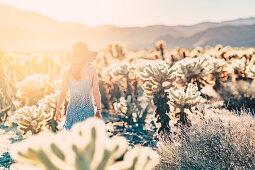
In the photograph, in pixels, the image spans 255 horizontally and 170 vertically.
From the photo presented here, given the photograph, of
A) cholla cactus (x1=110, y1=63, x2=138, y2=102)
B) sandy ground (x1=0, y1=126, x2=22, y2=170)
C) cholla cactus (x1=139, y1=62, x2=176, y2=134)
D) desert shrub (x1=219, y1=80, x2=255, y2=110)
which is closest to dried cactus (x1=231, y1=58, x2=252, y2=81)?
desert shrub (x1=219, y1=80, x2=255, y2=110)

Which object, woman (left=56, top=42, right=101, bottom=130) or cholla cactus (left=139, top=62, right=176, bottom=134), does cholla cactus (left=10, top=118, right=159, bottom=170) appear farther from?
cholla cactus (left=139, top=62, right=176, bottom=134)

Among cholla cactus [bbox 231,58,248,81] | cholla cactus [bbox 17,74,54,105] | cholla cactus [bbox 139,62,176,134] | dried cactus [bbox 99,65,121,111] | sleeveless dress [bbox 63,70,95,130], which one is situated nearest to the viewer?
sleeveless dress [bbox 63,70,95,130]

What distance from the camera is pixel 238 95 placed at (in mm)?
7980

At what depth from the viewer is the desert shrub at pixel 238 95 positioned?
24.8 feet

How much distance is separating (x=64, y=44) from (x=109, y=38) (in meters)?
24.6

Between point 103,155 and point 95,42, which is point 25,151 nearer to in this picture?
point 103,155

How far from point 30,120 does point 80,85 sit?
72.9 inches

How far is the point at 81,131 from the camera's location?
1312mm

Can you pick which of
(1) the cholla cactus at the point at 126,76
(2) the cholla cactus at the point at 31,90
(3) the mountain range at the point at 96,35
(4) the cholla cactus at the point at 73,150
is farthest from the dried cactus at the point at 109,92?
(3) the mountain range at the point at 96,35

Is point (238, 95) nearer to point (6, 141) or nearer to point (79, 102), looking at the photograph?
point (79, 102)

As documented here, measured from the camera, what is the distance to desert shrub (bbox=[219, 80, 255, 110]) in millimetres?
7559

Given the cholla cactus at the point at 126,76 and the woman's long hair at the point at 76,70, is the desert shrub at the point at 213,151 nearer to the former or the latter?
the woman's long hair at the point at 76,70

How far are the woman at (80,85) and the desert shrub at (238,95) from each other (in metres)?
5.32

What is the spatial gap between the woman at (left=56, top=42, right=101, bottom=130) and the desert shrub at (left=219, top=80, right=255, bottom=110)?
5320 millimetres
